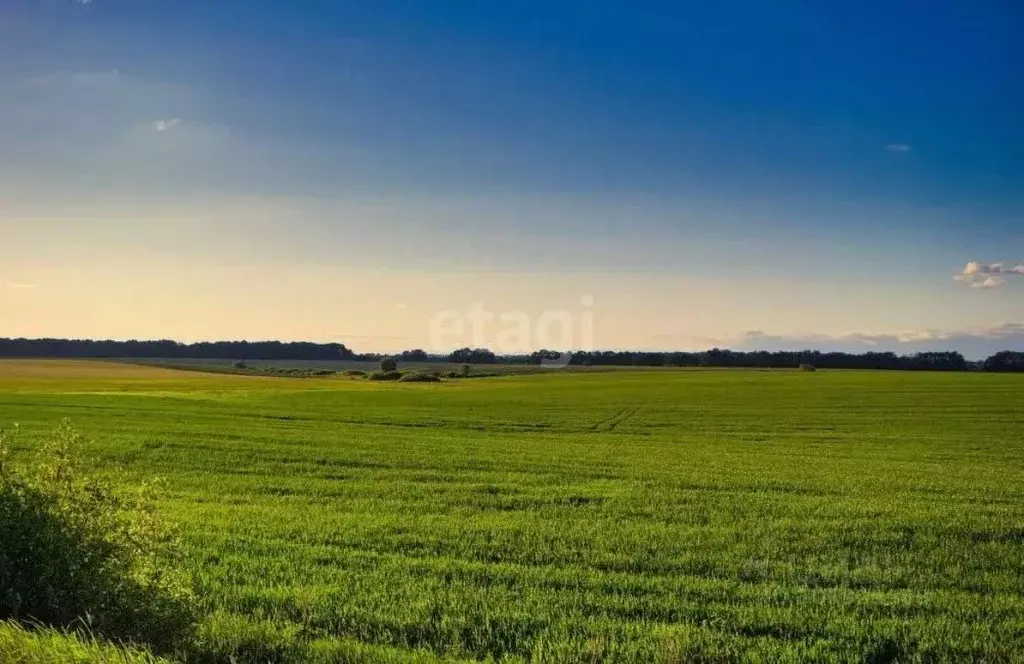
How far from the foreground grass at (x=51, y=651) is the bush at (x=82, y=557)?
88cm

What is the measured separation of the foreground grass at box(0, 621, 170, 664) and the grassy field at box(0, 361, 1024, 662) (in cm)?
228

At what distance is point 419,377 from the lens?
327 ft

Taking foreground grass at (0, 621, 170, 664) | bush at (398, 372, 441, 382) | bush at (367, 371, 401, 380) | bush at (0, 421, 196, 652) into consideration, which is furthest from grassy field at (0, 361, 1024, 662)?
bush at (367, 371, 401, 380)

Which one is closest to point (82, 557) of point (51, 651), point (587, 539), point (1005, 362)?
point (51, 651)

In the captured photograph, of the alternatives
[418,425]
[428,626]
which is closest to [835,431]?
[418,425]

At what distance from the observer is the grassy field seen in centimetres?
948

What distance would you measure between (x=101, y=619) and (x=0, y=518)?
136cm

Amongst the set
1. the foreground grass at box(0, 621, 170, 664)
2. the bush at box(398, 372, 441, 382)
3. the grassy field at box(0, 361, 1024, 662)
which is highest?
the foreground grass at box(0, 621, 170, 664)

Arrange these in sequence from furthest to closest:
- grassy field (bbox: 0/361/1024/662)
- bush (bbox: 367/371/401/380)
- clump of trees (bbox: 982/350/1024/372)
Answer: clump of trees (bbox: 982/350/1024/372)
bush (bbox: 367/371/401/380)
grassy field (bbox: 0/361/1024/662)

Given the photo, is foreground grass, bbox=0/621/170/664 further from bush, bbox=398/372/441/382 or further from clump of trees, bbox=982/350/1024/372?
clump of trees, bbox=982/350/1024/372

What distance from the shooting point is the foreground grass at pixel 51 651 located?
6.34 m

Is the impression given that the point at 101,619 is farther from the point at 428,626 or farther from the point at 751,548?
the point at 751,548

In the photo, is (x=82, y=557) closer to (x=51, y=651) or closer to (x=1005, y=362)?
(x=51, y=651)

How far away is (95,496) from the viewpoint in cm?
836
